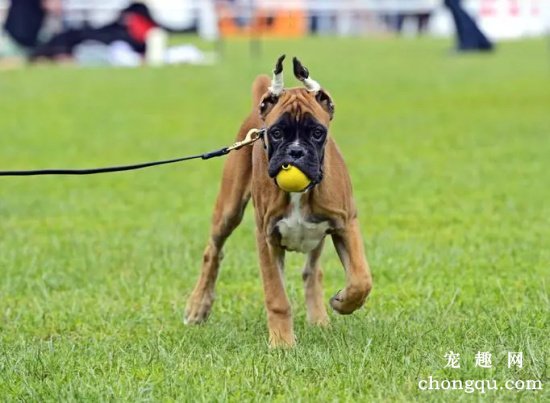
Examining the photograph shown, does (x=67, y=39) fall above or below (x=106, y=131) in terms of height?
below

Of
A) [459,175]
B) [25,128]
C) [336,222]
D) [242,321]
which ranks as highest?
[336,222]

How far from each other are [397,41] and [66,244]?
1492 inches

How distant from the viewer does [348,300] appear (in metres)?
5.00

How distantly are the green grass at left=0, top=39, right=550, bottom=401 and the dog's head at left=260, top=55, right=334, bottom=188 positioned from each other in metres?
0.80

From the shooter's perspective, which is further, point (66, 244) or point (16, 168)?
point (16, 168)

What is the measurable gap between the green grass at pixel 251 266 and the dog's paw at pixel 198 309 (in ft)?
0.30

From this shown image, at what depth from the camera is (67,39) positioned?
35094 millimetres

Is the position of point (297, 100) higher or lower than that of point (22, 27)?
higher

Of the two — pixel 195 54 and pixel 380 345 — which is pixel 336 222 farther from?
pixel 195 54

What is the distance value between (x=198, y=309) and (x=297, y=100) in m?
1.54

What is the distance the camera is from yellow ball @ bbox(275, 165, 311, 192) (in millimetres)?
4633

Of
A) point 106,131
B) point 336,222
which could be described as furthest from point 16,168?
point 336,222

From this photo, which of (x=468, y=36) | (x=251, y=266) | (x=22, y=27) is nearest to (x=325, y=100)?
(x=251, y=266)

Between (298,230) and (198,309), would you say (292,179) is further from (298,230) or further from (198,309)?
(198,309)
